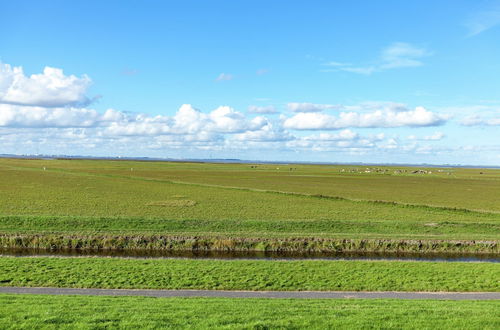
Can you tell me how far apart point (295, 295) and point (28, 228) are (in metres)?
29.4

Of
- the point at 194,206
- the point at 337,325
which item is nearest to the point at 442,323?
the point at 337,325

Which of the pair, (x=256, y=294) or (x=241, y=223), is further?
(x=241, y=223)

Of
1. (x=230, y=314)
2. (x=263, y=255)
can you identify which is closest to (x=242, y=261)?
(x=263, y=255)

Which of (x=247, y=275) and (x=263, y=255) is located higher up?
(x=247, y=275)

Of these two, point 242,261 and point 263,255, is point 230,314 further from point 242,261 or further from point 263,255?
point 263,255

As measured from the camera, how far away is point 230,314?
13859mm

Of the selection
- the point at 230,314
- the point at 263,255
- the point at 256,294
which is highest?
the point at 230,314

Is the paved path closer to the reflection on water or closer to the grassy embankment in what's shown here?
the reflection on water

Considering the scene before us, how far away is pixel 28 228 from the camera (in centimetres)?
3747

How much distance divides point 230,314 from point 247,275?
9.07 meters

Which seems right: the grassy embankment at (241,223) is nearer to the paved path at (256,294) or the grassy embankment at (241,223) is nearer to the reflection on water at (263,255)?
the reflection on water at (263,255)

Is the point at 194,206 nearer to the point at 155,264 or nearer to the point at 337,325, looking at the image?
the point at 155,264

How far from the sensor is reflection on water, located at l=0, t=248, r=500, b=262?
31.8m

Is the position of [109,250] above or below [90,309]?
below
